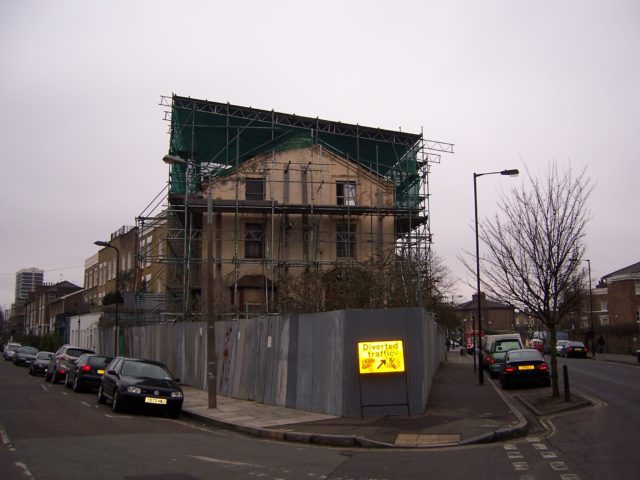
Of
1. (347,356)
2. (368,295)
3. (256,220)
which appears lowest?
(347,356)

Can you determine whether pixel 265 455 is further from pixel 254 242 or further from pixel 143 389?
pixel 254 242

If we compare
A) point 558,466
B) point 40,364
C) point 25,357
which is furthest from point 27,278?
point 558,466

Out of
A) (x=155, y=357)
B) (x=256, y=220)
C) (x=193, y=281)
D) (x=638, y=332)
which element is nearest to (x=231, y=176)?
(x=256, y=220)

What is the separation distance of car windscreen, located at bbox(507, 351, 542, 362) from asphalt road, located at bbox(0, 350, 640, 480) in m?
8.66

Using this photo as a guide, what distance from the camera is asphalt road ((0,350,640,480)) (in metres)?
9.10

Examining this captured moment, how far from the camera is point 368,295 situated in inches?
781

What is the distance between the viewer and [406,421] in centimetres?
1430

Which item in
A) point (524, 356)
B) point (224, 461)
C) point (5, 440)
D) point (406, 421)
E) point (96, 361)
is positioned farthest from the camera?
point (524, 356)

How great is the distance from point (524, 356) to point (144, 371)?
14.1 m

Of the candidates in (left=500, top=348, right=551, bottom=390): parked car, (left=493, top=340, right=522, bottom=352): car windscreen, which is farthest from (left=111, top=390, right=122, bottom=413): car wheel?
(left=493, top=340, right=522, bottom=352): car windscreen

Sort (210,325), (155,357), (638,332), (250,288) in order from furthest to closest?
(638,332) < (250,288) < (155,357) < (210,325)

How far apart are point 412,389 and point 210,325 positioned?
616 cm

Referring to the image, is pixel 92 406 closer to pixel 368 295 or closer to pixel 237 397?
pixel 237 397

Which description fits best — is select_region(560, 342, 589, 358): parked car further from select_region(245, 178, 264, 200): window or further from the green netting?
select_region(245, 178, 264, 200): window
